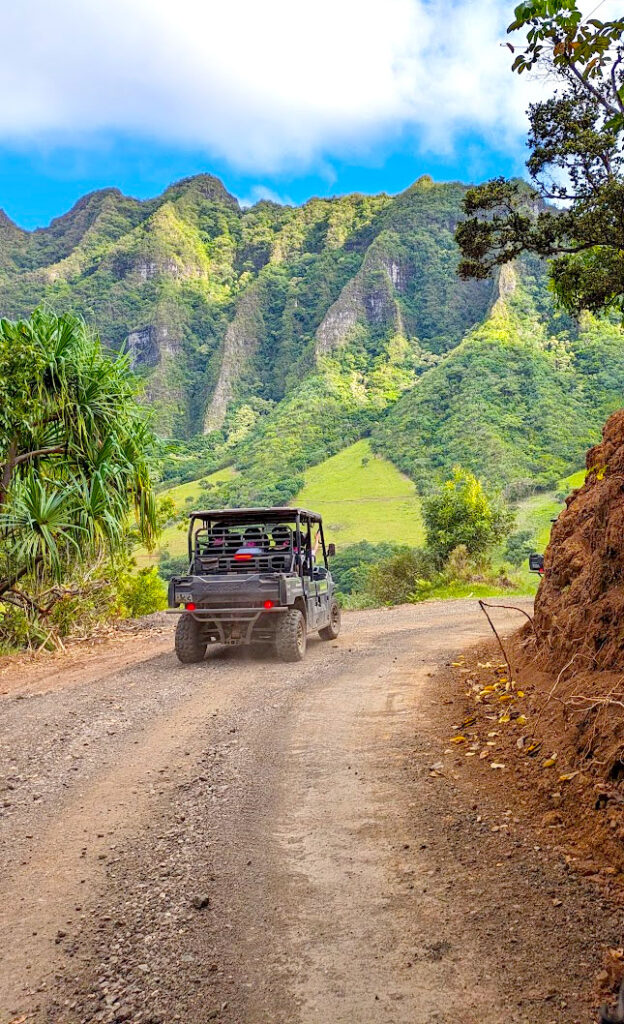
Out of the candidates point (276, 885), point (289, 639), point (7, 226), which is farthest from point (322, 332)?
point (276, 885)

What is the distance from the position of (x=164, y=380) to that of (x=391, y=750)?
14417 centimetres

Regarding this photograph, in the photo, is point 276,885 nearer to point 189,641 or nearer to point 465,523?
point 189,641

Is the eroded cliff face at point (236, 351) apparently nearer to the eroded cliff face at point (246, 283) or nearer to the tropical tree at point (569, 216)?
the eroded cliff face at point (246, 283)

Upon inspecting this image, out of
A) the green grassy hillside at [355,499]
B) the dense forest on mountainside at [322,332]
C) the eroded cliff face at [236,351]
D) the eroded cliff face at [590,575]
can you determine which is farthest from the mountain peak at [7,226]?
the eroded cliff face at [590,575]

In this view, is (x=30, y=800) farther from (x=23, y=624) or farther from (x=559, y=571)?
(x=23, y=624)

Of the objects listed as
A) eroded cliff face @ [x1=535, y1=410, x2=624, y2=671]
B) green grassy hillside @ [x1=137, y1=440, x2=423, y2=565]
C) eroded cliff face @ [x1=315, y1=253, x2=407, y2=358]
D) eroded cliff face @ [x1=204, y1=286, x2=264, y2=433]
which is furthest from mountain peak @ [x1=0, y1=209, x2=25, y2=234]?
eroded cliff face @ [x1=535, y1=410, x2=624, y2=671]

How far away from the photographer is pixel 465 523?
2511cm

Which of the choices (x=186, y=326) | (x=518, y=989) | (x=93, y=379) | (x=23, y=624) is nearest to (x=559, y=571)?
(x=518, y=989)

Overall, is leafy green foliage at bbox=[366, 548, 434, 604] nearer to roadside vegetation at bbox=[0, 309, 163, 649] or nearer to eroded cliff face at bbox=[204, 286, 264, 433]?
roadside vegetation at bbox=[0, 309, 163, 649]

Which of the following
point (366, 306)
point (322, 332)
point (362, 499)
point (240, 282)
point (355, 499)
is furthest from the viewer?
point (240, 282)

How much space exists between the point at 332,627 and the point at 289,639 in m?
2.70

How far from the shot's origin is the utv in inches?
394

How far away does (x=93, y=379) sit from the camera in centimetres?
1181

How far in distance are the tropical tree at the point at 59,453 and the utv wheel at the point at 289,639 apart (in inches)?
135
